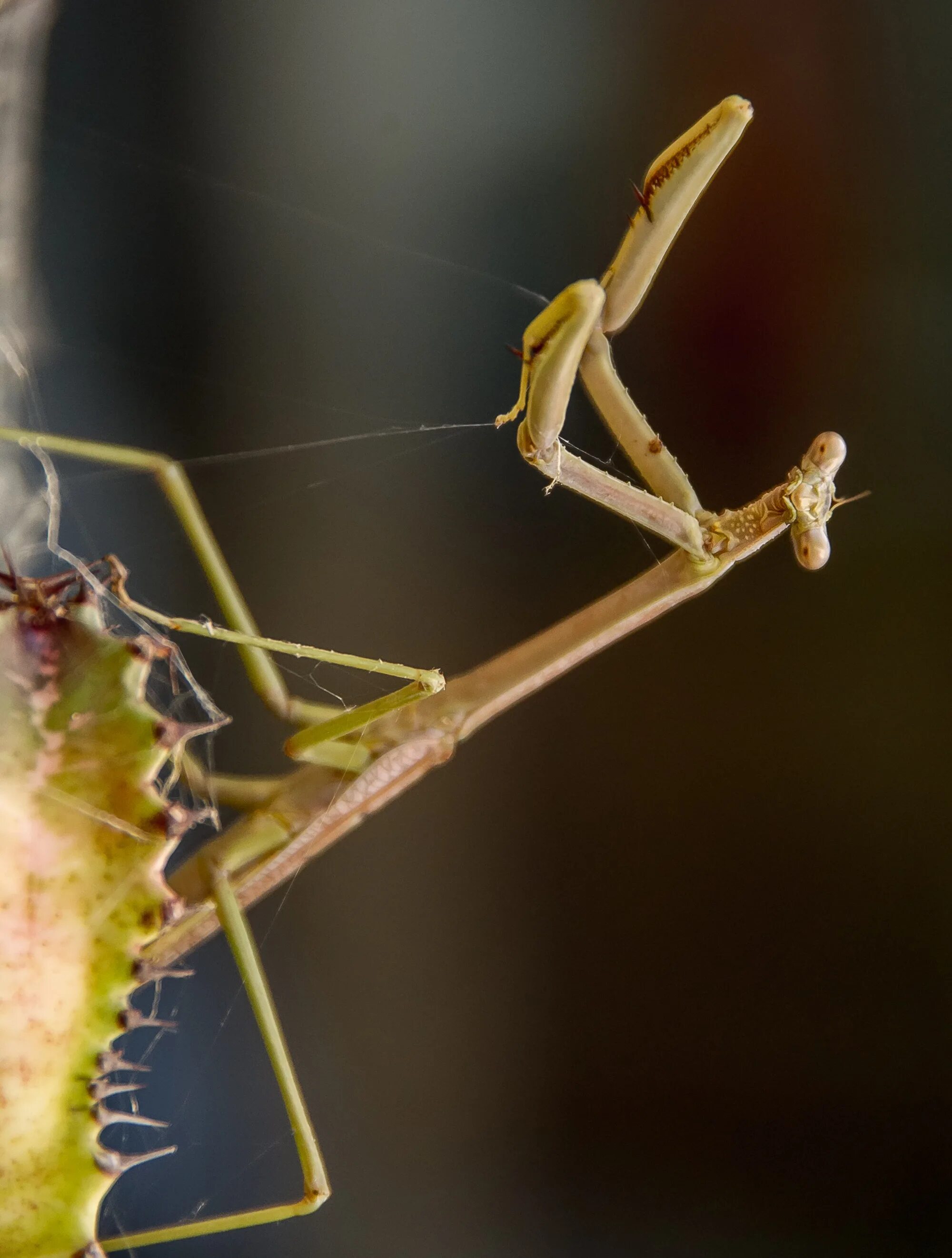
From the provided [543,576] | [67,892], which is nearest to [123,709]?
Answer: [67,892]

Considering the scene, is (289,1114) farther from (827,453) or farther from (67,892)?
(827,453)

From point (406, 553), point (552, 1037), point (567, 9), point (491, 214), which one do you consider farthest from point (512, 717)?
point (567, 9)

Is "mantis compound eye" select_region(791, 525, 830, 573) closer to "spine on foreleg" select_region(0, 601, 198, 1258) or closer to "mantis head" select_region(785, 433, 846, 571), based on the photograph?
"mantis head" select_region(785, 433, 846, 571)

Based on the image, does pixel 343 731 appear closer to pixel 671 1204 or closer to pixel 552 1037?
pixel 552 1037

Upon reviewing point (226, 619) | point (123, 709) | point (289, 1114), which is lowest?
point (289, 1114)

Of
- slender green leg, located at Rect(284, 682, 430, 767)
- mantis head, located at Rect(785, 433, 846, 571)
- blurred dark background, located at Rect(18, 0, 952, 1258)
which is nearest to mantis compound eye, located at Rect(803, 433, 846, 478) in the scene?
mantis head, located at Rect(785, 433, 846, 571)

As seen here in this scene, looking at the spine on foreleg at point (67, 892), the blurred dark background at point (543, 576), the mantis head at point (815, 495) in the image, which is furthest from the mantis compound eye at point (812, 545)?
the spine on foreleg at point (67, 892)

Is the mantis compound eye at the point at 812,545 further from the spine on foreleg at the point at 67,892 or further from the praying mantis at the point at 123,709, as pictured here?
the spine on foreleg at the point at 67,892
